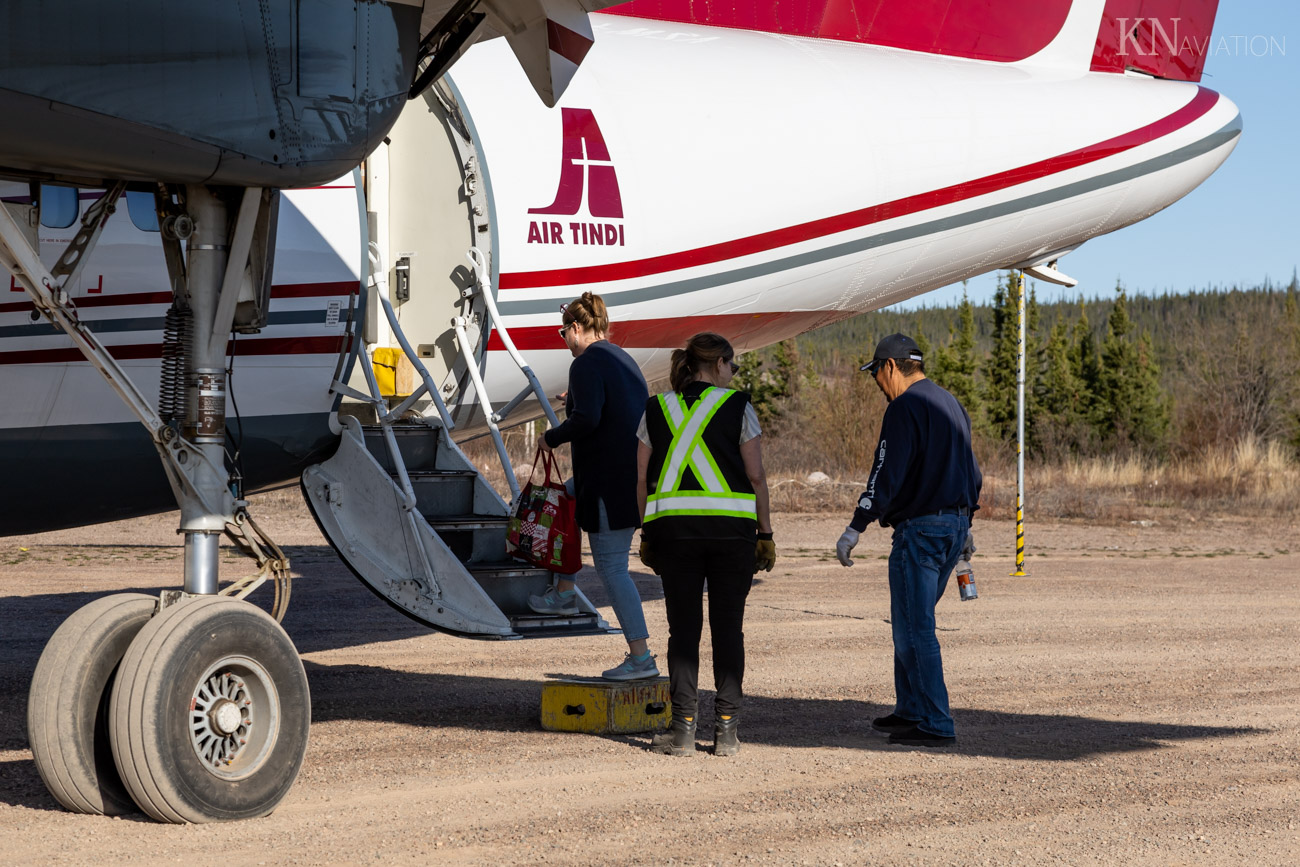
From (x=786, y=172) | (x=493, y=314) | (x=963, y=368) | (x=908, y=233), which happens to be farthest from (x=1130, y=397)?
(x=493, y=314)

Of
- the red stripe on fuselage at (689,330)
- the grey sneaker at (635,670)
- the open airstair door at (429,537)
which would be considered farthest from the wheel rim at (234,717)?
the red stripe on fuselage at (689,330)

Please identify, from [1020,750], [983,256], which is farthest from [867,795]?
[983,256]

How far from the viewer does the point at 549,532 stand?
7.11 m

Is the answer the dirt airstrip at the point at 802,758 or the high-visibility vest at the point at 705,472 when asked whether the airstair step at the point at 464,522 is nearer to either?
the dirt airstrip at the point at 802,758

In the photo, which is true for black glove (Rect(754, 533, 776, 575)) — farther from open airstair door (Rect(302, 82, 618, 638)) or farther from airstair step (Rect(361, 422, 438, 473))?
airstair step (Rect(361, 422, 438, 473))

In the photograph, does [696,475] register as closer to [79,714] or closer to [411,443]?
[411,443]

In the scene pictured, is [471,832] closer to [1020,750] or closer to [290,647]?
[290,647]

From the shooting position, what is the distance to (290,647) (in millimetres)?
5711

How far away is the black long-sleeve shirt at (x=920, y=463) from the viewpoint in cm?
674

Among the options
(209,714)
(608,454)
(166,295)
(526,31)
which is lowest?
(209,714)

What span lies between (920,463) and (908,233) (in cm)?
381

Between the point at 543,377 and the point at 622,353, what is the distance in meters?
2.05

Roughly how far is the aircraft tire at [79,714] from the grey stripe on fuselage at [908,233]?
12.3ft

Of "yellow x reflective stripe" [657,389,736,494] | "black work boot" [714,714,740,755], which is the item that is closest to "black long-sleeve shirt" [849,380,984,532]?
"yellow x reflective stripe" [657,389,736,494]
